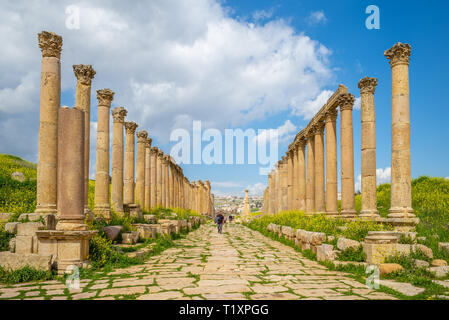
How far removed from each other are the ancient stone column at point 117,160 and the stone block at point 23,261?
9318 mm

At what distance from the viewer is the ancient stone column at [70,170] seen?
9.38 meters

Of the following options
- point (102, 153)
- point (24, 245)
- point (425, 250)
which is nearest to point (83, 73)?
point (102, 153)

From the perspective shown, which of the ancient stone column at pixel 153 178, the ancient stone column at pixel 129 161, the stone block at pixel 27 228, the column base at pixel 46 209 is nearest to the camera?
the stone block at pixel 27 228

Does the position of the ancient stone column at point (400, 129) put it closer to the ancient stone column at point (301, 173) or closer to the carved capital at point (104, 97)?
the carved capital at point (104, 97)

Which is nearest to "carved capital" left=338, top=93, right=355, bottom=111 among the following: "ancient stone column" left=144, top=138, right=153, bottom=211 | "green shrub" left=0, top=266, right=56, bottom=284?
"ancient stone column" left=144, top=138, right=153, bottom=211

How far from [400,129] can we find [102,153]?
11503 mm

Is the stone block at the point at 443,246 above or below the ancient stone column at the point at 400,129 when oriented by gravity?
below

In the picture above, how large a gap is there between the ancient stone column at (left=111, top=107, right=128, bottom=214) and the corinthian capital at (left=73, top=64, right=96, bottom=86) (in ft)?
15.4

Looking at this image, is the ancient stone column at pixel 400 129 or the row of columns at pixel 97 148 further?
the ancient stone column at pixel 400 129

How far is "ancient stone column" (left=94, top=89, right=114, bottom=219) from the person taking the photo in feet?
52.6

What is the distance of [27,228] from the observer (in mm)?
9305

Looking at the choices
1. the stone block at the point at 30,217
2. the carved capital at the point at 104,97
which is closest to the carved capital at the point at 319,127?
the carved capital at the point at 104,97

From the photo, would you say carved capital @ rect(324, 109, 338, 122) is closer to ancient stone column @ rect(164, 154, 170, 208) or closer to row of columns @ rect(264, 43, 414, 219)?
row of columns @ rect(264, 43, 414, 219)
